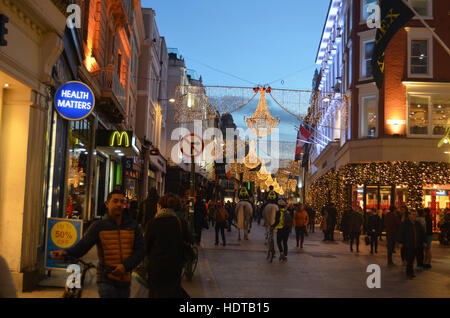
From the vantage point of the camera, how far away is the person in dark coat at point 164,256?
641 cm

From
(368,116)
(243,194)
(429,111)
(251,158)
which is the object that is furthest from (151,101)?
(429,111)

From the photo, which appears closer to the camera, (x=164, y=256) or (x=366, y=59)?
(x=164, y=256)

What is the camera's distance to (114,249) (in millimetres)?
5445

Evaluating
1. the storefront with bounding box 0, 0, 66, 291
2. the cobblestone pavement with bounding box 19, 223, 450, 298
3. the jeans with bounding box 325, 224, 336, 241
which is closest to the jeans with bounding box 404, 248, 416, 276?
the cobblestone pavement with bounding box 19, 223, 450, 298

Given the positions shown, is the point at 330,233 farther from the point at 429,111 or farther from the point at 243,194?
the point at 429,111

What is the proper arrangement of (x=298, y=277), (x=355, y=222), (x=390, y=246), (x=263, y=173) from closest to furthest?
(x=298, y=277) → (x=390, y=246) → (x=355, y=222) → (x=263, y=173)

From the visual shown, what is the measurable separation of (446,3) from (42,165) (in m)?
25.2

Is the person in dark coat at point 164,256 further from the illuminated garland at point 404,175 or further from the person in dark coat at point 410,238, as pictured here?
the illuminated garland at point 404,175

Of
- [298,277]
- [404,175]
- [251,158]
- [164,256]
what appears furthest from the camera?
[251,158]

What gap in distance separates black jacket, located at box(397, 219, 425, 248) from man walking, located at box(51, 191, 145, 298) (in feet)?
31.2

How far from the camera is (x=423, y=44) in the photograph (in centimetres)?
2800

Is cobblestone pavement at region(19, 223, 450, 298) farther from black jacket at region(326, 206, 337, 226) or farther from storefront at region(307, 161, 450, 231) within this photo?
storefront at region(307, 161, 450, 231)

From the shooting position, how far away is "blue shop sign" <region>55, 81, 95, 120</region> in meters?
10.8

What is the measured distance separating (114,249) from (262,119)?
1962 cm
